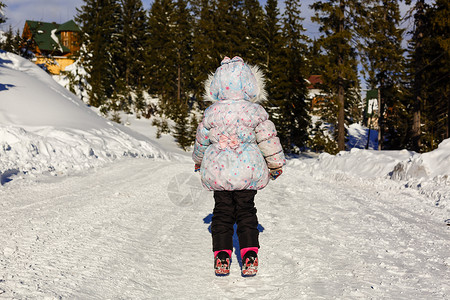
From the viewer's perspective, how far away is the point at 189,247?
3783 mm

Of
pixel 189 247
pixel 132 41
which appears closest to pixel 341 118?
pixel 189 247

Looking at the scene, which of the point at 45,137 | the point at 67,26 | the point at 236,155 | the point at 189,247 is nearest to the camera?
the point at 236,155

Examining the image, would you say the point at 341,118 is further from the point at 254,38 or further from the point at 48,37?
the point at 48,37

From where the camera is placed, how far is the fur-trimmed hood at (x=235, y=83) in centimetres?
347

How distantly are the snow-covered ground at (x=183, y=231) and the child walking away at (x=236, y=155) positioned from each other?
37 cm

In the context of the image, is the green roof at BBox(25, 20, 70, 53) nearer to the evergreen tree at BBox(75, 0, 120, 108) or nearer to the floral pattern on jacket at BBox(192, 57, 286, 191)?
the evergreen tree at BBox(75, 0, 120, 108)

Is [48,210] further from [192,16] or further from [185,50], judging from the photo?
[192,16]

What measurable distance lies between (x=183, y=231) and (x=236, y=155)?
154cm

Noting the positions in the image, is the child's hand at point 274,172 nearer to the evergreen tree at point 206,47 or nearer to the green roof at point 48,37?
the evergreen tree at point 206,47

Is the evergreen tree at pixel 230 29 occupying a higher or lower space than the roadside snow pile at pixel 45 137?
higher

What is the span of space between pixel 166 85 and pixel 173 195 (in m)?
37.5

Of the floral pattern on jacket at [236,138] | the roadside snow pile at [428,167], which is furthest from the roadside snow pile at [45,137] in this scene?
the roadside snow pile at [428,167]

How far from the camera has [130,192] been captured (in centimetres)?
629

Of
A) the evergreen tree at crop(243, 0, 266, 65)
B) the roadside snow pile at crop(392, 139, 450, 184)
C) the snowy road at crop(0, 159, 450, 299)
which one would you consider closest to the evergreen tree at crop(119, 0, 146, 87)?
the evergreen tree at crop(243, 0, 266, 65)
